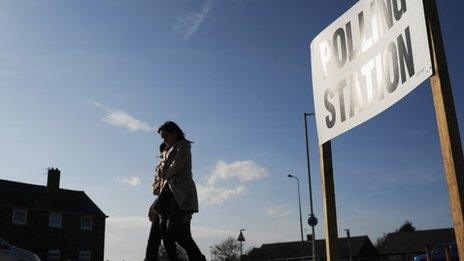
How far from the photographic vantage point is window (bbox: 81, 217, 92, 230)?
5524 centimetres

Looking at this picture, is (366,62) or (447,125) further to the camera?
(366,62)

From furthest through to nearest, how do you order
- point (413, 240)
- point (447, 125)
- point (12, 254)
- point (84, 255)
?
point (413, 240) → point (84, 255) → point (12, 254) → point (447, 125)

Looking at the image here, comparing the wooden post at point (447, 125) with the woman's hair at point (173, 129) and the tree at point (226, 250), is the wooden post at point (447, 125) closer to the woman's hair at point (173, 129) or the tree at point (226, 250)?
the woman's hair at point (173, 129)

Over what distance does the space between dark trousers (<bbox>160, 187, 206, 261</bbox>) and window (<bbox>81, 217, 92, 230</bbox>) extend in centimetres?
5186

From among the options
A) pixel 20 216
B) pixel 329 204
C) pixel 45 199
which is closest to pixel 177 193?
pixel 329 204

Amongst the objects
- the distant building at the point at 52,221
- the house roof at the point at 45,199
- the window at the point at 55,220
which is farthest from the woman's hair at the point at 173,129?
the window at the point at 55,220

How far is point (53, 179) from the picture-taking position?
5759 cm

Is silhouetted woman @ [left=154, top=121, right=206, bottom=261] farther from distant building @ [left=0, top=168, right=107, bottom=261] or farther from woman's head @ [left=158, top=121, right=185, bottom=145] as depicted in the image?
distant building @ [left=0, top=168, right=107, bottom=261]

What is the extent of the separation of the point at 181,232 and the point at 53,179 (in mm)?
55101

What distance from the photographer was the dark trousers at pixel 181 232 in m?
5.95

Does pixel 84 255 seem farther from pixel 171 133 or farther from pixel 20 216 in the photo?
pixel 171 133

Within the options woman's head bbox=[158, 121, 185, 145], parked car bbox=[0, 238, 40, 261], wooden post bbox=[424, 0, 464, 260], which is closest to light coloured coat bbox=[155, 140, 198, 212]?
woman's head bbox=[158, 121, 185, 145]

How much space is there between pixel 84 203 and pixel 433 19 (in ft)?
191

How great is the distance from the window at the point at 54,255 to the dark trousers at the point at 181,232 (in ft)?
162
